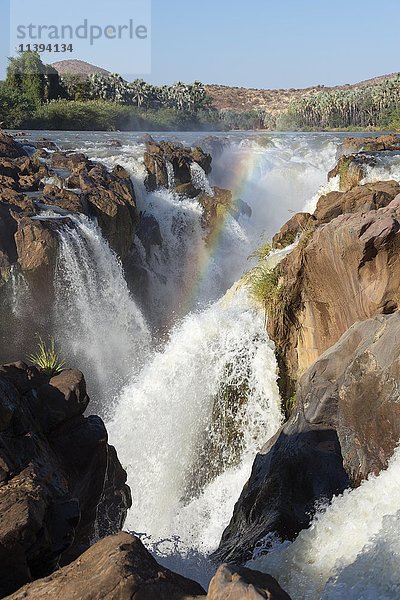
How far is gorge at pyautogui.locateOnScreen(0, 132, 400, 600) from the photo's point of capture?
5.04 meters

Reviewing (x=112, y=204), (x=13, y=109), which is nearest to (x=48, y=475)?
(x=112, y=204)

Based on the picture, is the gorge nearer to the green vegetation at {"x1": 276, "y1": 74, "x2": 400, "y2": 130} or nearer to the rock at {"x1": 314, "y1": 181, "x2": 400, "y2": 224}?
the rock at {"x1": 314, "y1": 181, "x2": 400, "y2": 224}

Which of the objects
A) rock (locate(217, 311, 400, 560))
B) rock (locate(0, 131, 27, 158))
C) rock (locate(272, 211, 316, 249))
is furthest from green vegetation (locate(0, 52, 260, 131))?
rock (locate(217, 311, 400, 560))

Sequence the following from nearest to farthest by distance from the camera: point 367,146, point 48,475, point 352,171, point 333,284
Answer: point 48,475 < point 333,284 < point 352,171 < point 367,146

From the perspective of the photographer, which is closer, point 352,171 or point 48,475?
point 48,475

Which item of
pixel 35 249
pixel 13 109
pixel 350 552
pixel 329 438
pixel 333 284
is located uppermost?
pixel 13 109

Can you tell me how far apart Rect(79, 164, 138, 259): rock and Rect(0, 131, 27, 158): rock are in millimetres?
3903

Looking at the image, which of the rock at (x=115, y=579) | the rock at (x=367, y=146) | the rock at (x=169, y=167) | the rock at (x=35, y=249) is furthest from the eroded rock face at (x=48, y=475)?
the rock at (x=367, y=146)

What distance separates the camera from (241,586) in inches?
122

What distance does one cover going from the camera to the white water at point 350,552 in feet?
13.0

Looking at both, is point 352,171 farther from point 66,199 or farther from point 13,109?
point 13,109

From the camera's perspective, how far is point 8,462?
15.8ft

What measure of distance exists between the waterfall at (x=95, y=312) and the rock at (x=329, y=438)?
8.09m

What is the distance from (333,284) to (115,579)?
548 centimetres
